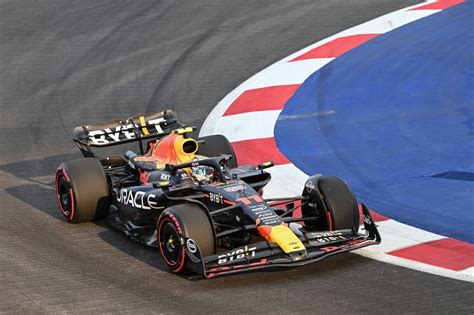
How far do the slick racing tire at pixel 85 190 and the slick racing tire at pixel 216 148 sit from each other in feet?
4.71

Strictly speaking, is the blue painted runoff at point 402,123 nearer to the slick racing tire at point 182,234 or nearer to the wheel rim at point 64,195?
the slick racing tire at point 182,234

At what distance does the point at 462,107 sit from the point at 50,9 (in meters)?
9.17

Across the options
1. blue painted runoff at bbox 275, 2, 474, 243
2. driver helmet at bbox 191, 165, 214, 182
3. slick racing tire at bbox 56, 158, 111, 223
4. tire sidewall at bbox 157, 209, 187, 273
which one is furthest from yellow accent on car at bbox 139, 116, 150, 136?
tire sidewall at bbox 157, 209, 187, 273

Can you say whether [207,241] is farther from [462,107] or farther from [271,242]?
[462,107]

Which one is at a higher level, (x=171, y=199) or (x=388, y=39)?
(x=388, y=39)

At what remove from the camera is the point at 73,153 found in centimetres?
1481

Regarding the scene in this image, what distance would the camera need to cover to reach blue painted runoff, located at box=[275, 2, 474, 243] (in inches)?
476

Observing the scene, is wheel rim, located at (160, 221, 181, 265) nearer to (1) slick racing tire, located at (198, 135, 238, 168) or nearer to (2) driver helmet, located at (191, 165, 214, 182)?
(2) driver helmet, located at (191, 165, 214, 182)

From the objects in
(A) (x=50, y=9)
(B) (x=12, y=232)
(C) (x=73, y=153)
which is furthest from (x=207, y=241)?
(A) (x=50, y=9)

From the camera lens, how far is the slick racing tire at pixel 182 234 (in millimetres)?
9789

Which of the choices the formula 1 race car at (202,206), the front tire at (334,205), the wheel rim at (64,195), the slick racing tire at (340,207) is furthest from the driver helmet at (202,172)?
the wheel rim at (64,195)

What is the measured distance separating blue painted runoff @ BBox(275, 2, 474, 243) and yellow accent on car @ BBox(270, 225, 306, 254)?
6.72 feet

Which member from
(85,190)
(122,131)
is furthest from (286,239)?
(122,131)

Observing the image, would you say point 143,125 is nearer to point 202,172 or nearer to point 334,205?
point 202,172
